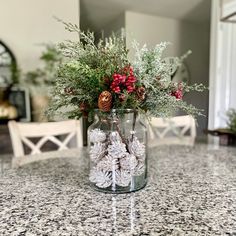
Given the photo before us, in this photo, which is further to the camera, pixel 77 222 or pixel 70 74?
pixel 70 74

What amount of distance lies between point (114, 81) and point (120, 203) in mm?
318

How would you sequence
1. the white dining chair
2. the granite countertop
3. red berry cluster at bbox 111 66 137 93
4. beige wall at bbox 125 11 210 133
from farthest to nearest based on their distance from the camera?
beige wall at bbox 125 11 210 133 < the white dining chair < red berry cluster at bbox 111 66 137 93 < the granite countertop

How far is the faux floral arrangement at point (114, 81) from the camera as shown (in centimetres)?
71

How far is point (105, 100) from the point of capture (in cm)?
70

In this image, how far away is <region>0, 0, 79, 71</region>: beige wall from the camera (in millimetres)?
2387

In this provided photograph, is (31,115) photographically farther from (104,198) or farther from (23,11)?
(104,198)

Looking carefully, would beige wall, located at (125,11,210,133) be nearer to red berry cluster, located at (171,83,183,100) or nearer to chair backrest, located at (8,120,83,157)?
chair backrest, located at (8,120,83,157)

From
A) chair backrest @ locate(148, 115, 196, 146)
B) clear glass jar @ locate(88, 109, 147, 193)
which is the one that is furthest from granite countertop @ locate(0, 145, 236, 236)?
chair backrest @ locate(148, 115, 196, 146)

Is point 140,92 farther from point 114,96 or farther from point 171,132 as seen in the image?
point 171,132

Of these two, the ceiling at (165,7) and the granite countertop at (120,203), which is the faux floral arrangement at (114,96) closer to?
the granite countertop at (120,203)

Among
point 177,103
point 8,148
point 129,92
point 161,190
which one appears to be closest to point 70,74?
point 129,92

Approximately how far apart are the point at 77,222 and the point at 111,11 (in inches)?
91.4

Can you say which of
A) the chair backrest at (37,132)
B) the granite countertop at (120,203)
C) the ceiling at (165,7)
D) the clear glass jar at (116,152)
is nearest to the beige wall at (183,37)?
the ceiling at (165,7)

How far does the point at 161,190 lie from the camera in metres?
0.79
